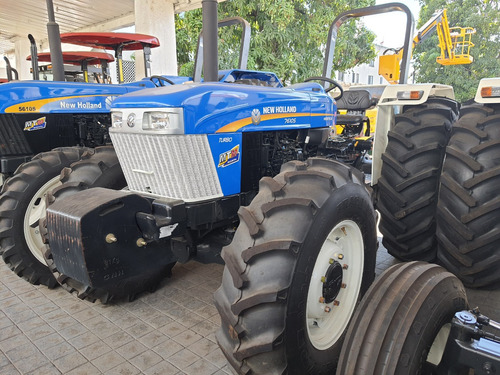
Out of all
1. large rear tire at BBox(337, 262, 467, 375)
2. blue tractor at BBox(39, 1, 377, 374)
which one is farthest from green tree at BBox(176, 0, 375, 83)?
large rear tire at BBox(337, 262, 467, 375)

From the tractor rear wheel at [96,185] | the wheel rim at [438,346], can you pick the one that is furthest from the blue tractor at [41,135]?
the wheel rim at [438,346]

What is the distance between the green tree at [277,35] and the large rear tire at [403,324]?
953 cm

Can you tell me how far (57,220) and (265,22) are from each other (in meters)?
9.93

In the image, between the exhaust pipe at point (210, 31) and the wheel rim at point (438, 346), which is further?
the exhaust pipe at point (210, 31)

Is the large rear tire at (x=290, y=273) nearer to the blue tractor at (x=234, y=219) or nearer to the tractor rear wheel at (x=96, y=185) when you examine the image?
the blue tractor at (x=234, y=219)

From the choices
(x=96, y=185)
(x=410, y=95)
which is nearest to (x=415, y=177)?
(x=410, y=95)

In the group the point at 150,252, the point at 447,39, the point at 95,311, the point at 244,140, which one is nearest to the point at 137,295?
the point at 95,311

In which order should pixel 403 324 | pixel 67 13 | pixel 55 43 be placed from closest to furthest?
pixel 403 324 → pixel 55 43 → pixel 67 13

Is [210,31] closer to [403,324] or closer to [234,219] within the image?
[234,219]

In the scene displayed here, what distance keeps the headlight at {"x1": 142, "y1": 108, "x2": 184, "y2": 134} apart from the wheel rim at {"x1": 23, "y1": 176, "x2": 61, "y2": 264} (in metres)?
1.63

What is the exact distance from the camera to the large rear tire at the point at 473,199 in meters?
2.68

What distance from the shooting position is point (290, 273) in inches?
71.3

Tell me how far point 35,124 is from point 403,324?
452 centimetres

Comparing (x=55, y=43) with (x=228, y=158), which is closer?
(x=228, y=158)
